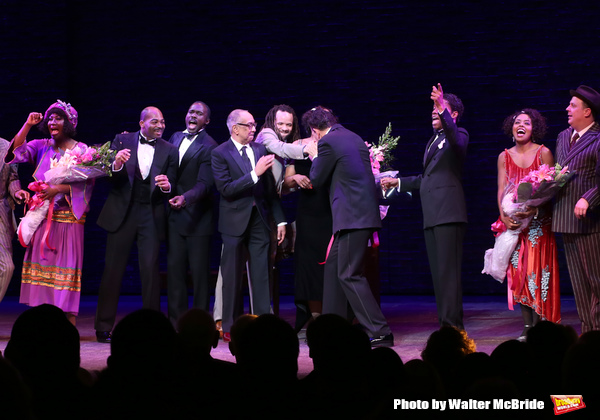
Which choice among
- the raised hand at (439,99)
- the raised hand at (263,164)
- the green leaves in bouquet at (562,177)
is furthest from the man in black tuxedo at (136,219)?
the green leaves in bouquet at (562,177)

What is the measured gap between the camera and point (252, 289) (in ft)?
18.5

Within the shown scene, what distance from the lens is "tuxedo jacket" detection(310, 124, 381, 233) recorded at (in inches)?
204

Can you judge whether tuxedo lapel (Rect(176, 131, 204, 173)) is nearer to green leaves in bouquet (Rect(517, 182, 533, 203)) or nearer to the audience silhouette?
green leaves in bouquet (Rect(517, 182, 533, 203))

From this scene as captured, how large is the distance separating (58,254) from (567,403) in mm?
4491

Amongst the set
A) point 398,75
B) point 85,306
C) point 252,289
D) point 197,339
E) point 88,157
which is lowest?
point 85,306

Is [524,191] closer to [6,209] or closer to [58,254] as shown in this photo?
[58,254]

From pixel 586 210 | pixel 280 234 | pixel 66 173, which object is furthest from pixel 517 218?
pixel 66 173

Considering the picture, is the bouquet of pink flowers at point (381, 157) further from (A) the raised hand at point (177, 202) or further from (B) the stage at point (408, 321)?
(A) the raised hand at point (177, 202)

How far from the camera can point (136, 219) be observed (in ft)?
18.8

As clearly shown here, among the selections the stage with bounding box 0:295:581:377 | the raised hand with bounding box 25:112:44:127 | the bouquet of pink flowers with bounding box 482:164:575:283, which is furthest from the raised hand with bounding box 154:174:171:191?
the bouquet of pink flowers with bounding box 482:164:575:283

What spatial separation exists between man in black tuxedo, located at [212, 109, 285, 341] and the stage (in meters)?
0.41

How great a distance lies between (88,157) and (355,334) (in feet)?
12.4

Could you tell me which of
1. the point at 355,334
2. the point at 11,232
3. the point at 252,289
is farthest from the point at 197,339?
the point at 11,232

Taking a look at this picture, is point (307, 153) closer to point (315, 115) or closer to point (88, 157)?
point (315, 115)
